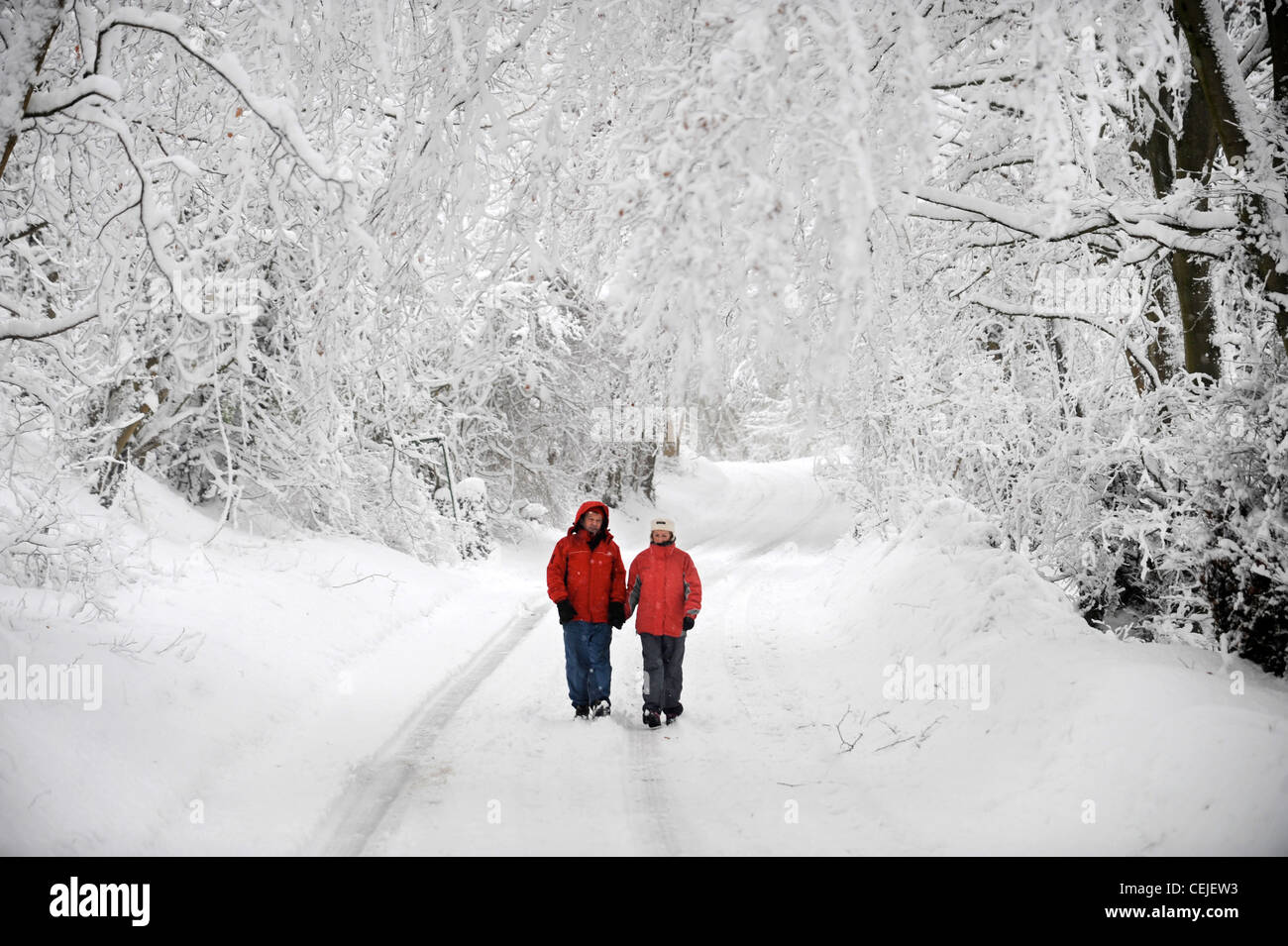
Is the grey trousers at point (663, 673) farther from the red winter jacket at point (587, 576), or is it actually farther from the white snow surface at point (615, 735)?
the red winter jacket at point (587, 576)

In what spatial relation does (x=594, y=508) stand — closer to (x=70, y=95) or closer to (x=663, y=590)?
(x=663, y=590)

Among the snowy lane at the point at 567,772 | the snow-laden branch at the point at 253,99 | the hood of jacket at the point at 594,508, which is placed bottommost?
the snowy lane at the point at 567,772

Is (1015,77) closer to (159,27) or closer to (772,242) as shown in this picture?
(772,242)

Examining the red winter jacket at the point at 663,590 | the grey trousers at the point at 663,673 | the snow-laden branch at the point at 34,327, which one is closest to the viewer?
the snow-laden branch at the point at 34,327

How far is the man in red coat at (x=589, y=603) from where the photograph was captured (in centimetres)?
680

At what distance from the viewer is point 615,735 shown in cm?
629

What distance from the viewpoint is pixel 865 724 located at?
664 centimetres

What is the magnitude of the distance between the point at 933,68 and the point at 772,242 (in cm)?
228

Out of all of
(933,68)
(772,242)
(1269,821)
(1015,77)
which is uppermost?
(933,68)

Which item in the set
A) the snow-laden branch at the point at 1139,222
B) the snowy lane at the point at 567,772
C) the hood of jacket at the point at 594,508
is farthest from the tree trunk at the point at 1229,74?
the hood of jacket at the point at 594,508

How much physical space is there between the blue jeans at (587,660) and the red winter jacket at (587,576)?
0.09 meters

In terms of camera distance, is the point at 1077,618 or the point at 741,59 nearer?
the point at 741,59

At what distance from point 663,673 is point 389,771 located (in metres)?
2.36
